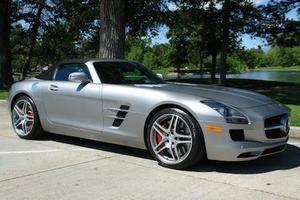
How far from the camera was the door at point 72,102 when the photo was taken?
22.2ft

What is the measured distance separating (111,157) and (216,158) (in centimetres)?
154

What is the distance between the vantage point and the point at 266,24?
25609 mm

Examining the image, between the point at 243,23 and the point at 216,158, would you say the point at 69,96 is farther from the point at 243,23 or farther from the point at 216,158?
the point at 243,23

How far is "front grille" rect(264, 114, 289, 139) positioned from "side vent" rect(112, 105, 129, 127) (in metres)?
1.74

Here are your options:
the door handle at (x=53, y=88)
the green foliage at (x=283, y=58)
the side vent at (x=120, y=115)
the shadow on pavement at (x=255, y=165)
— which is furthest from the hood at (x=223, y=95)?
the green foliage at (x=283, y=58)

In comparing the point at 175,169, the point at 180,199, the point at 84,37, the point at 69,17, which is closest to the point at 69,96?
the point at 175,169

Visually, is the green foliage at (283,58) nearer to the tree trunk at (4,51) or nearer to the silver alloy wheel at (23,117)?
the tree trunk at (4,51)

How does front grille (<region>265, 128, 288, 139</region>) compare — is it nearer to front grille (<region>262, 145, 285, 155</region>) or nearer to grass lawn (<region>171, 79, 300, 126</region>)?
front grille (<region>262, 145, 285, 155</region>)

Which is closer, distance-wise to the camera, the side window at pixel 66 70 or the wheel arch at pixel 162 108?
the wheel arch at pixel 162 108

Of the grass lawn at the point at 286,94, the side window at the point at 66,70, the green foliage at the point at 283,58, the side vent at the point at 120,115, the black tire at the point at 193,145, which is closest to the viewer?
the black tire at the point at 193,145

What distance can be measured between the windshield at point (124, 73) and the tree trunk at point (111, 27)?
483 centimetres

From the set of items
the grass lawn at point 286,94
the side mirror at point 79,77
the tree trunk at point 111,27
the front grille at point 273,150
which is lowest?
the grass lawn at point 286,94

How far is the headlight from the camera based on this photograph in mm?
5656

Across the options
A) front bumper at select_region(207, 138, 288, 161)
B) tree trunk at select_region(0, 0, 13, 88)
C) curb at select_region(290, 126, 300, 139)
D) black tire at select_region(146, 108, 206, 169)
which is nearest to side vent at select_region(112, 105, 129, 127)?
black tire at select_region(146, 108, 206, 169)
